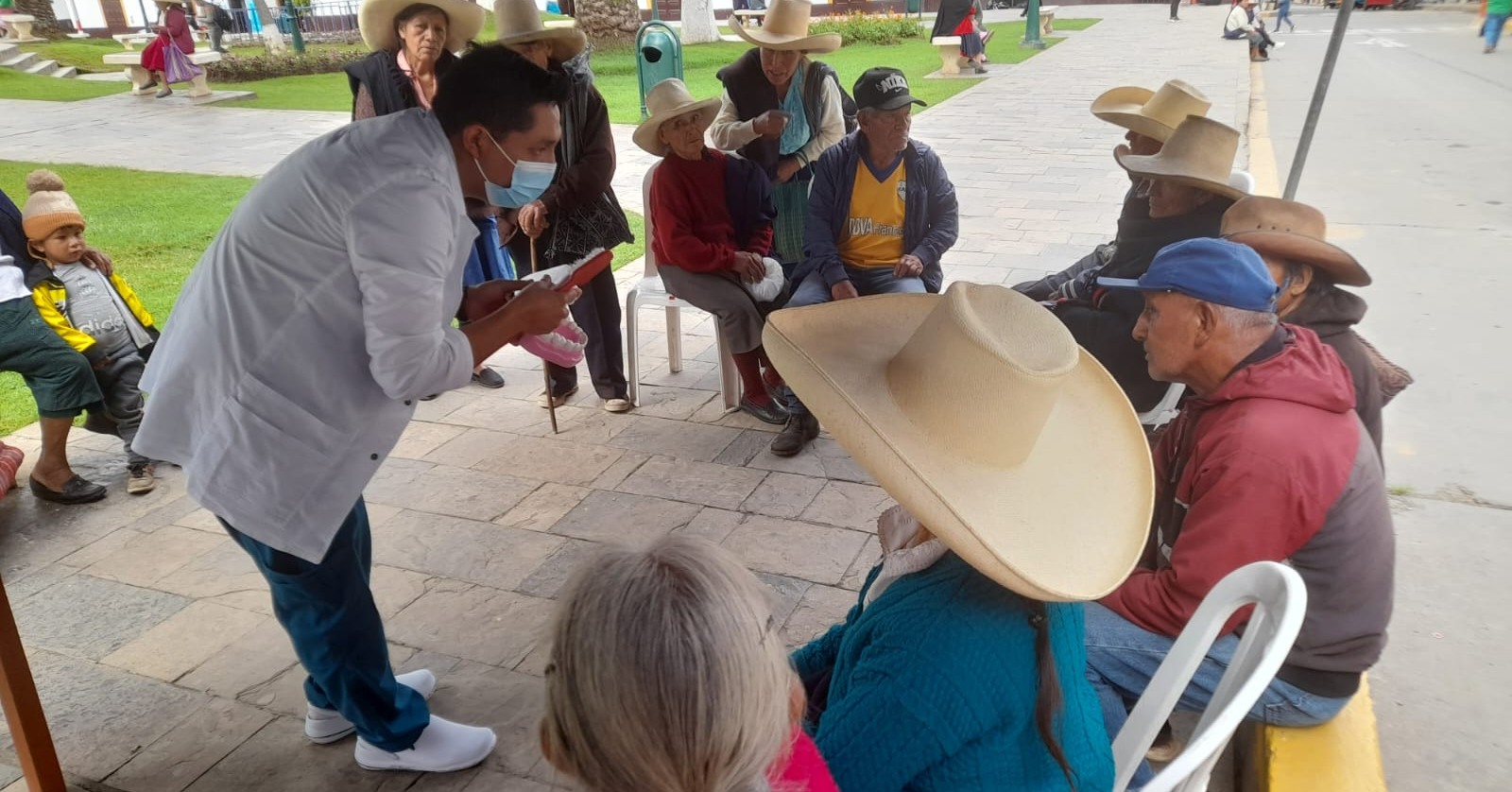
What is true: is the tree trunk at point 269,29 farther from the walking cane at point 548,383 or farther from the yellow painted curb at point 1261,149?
the walking cane at point 548,383

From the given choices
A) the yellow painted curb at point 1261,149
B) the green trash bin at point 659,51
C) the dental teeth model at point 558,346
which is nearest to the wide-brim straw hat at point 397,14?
the dental teeth model at point 558,346

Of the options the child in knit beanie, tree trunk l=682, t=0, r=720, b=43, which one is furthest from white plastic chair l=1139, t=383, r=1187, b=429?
tree trunk l=682, t=0, r=720, b=43

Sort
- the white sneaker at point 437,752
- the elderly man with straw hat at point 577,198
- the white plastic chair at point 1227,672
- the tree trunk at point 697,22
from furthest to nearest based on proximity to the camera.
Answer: the tree trunk at point 697,22 < the elderly man with straw hat at point 577,198 < the white sneaker at point 437,752 < the white plastic chair at point 1227,672

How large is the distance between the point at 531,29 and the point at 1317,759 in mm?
3720

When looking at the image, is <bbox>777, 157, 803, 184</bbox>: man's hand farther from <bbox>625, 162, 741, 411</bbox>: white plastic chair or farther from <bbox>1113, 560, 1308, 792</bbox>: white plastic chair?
<bbox>1113, 560, 1308, 792</bbox>: white plastic chair

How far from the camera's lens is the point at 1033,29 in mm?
20844

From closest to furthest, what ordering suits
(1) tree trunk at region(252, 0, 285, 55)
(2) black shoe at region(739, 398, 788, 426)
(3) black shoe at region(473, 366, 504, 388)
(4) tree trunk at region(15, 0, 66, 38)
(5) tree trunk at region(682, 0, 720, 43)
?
(2) black shoe at region(739, 398, 788, 426) → (3) black shoe at region(473, 366, 504, 388) → (5) tree trunk at region(682, 0, 720, 43) → (1) tree trunk at region(252, 0, 285, 55) → (4) tree trunk at region(15, 0, 66, 38)

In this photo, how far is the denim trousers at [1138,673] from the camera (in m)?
1.91

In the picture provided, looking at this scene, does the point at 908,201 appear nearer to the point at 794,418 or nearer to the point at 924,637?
the point at 794,418

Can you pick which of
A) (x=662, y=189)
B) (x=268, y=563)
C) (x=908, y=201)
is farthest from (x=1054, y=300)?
(x=268, y=563)

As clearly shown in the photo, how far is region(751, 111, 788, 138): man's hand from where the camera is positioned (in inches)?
169

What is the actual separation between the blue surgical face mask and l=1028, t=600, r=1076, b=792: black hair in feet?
4.59

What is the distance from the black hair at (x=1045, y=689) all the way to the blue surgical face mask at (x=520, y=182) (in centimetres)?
140

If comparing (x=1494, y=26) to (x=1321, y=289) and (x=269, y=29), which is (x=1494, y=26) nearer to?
(x=1321, y=289)
